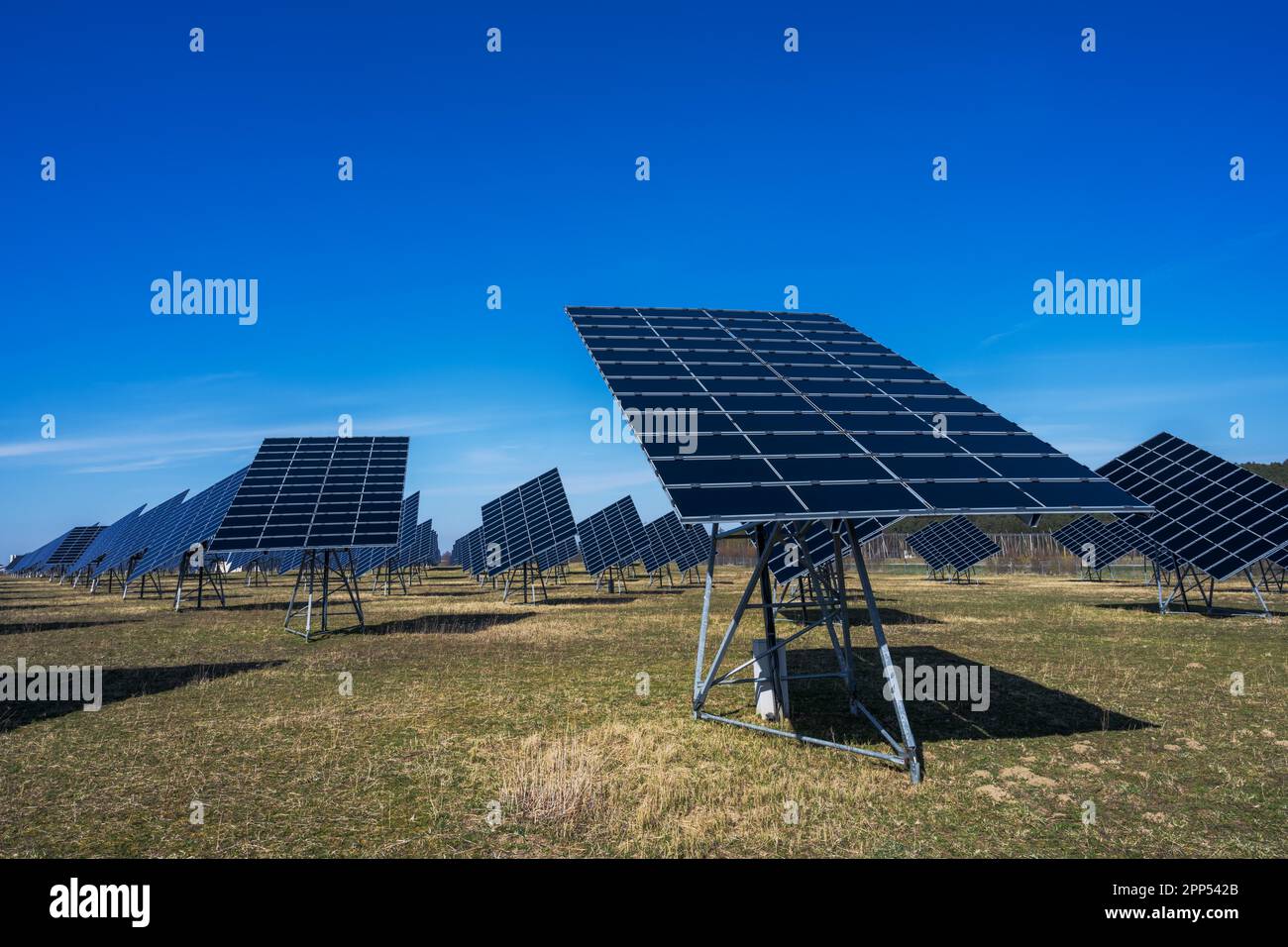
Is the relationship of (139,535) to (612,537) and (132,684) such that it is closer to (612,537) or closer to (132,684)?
(612,537)

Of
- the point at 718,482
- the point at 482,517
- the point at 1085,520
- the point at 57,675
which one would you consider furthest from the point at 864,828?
the point at 1085,520

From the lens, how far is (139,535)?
52.2 m

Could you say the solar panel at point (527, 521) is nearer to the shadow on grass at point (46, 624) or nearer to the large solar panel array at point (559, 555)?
the large solar panel array at point (559, 555)

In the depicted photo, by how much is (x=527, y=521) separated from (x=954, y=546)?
32.5m

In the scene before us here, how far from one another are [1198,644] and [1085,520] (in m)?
40.7

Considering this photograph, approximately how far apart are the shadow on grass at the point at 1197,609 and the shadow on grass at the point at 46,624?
40500 mm

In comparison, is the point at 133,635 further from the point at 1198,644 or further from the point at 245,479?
the point at 1198,644

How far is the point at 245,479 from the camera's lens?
2723 cm

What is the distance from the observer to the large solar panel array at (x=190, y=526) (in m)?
35.8

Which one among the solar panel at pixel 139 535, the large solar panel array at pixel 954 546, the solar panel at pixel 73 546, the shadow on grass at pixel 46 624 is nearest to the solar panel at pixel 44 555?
the solar panel at pixel 73 546

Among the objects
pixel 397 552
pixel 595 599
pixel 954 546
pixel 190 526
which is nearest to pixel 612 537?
pixel 595 599

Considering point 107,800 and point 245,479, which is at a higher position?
point 245,479

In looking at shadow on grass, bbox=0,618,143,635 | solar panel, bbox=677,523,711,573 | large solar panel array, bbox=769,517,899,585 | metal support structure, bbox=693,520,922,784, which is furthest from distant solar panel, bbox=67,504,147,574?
metal support structure, bbox=693,520,922,784

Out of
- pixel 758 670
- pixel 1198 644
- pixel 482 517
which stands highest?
pixel 482 517
